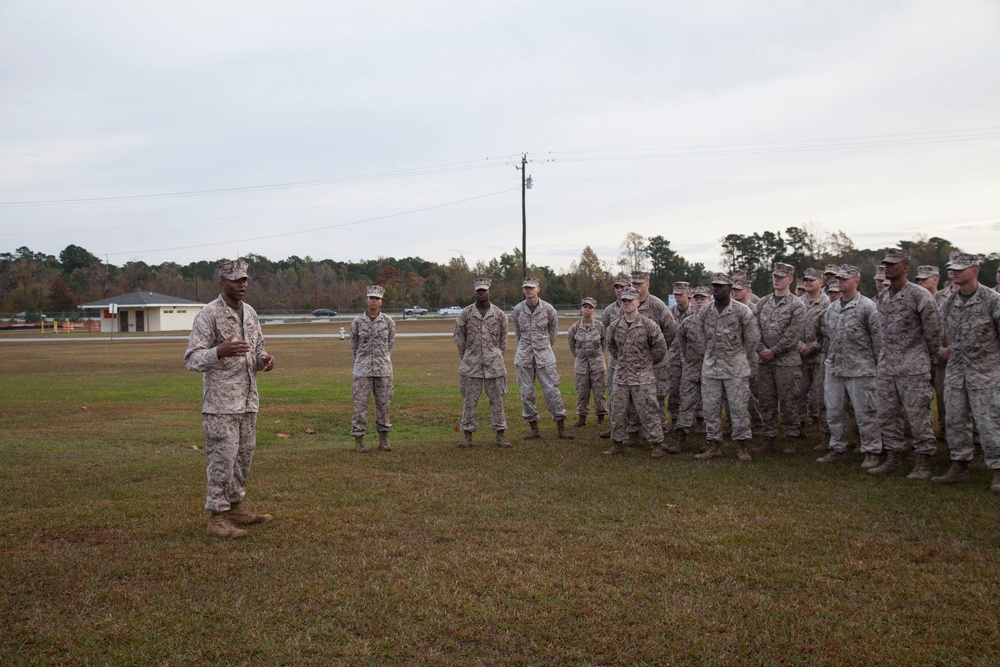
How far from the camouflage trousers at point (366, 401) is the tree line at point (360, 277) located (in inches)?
2376

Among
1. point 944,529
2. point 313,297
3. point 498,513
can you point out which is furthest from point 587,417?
point 313,297

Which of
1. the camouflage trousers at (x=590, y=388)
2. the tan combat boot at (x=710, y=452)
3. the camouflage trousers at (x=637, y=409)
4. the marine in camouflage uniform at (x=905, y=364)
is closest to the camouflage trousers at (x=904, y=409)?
the marine in camouflage uniform at (x=905, y=364)

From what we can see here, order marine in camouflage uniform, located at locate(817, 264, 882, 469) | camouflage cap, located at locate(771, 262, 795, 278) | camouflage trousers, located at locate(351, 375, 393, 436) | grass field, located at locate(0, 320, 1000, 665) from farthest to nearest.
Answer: camouflage trousers, located at locate(351, 375, 393, 436), camouflage cap, located at locate(771, 262, 795, 278), marine in camouflage uniform, located at locate(817, 264, 882, 469), grass field, located at locate(0, 320, 1000, 665)

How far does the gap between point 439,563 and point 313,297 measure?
10394cm

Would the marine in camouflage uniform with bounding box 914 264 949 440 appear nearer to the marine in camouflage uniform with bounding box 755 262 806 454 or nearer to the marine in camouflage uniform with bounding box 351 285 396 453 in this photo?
the marine in camouflage uniform with bounding box 755 262 806 454

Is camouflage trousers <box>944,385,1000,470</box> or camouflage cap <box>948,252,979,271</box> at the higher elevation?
camouflage cap <box>948,252,979,271</box>

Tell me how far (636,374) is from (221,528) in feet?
Result: 20.0

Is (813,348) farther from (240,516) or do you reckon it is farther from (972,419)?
(240,516)

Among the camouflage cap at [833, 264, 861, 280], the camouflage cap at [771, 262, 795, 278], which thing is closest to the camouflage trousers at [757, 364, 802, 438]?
the camouflage cap at [771, 262, 795, 278]

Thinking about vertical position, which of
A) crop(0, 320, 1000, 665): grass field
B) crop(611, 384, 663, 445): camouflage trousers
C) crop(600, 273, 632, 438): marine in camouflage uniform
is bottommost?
crop(0, 320, 1000, 665): grass field

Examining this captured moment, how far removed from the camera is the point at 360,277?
396 feet

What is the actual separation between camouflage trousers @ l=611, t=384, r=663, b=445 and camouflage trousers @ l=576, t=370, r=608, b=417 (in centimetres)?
275

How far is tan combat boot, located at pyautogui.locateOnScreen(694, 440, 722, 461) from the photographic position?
1038 centimetres

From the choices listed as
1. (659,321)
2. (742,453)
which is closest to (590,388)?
(659,321)
